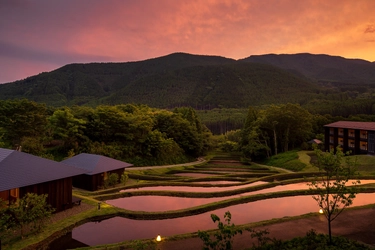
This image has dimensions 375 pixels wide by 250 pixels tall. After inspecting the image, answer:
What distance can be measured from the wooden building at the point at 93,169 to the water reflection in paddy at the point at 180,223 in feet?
27.1

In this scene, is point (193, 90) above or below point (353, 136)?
above

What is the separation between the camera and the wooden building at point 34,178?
1409 cm

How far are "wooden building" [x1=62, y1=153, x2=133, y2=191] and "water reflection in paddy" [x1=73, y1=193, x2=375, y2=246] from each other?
827 cm

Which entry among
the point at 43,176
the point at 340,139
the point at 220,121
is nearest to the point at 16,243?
the point at 43,176

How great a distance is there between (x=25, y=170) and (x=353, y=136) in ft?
139

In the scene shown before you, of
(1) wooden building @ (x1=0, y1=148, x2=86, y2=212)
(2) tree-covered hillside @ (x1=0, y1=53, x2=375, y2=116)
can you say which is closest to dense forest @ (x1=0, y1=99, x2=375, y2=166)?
(1) wooden building @ (x1=0, y1=148, x2=86, y2=212)

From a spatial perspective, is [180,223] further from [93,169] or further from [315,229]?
[93,169]

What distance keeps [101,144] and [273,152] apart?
31.4 m

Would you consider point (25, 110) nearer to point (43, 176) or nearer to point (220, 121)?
point (43, 176)

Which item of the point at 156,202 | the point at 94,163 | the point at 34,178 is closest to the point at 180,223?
the point at 156,202

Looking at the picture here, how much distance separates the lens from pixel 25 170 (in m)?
14.9

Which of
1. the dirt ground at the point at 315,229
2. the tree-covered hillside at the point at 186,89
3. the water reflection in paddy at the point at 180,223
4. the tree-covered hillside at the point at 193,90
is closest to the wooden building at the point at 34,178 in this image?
the water reflection in paddy at the point at 180,223

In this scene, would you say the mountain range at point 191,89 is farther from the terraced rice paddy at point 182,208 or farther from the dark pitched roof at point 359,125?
the terraced rice paddy at point 182,208

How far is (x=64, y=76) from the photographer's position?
188000 mm
